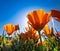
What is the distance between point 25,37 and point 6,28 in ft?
1.34

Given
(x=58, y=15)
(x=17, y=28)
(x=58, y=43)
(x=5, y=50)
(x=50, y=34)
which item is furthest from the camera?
(x=17, y=28)

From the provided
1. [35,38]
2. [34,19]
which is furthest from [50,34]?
[34,19]

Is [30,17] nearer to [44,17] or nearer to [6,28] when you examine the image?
[44,17]

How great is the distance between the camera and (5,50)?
3.44ft

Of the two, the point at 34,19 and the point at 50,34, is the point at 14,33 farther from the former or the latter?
the point at 34,19

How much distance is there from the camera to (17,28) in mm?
1971

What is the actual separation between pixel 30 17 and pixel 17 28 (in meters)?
0.87

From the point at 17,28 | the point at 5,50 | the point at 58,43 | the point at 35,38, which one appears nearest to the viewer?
the point at 5,50

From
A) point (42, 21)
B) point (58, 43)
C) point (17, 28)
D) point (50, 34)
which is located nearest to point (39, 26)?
point (42, 21)

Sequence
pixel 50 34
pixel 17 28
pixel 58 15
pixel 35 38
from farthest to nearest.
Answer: pixel 17 28 → pixel 35 38 → pixel 50 34 → pixel 58 15

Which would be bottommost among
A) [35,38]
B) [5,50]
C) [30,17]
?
[5,50]

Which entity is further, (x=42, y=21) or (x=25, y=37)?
(x=25, y=37)

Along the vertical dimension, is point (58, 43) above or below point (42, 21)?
below

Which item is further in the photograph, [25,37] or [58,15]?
[25,37]
